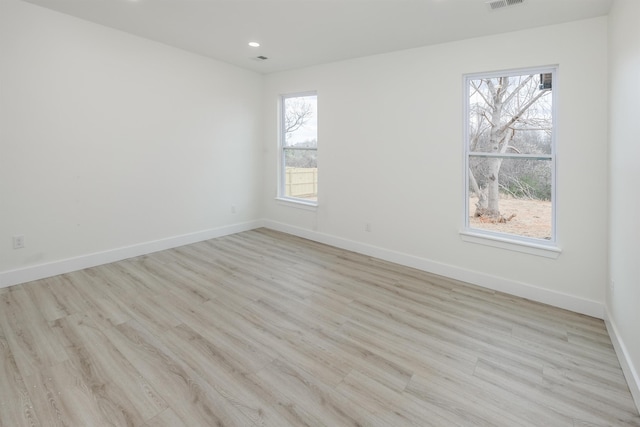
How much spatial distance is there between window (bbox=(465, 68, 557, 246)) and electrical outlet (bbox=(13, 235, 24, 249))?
4574mm

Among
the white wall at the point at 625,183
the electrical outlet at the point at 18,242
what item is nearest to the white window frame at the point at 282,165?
the electrical outlet at the point at 18,242

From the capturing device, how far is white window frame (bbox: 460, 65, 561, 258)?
3.09 meters

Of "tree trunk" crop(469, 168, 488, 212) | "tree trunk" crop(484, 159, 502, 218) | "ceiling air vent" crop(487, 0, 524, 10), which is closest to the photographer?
"ceiling air vent" crop(487, 0, 524, 10)

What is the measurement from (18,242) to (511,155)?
4.93 meters

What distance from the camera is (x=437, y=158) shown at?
3770mm

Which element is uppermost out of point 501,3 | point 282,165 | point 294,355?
point 501,3

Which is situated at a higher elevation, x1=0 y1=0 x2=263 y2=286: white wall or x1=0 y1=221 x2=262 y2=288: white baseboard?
x1=0 y1=0 x2=263 y2=286: white wall

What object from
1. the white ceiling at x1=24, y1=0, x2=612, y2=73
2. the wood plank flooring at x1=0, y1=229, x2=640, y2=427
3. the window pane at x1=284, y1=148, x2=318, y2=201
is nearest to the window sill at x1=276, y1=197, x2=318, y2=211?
the window pane at x1=284, y1=148, x2=318, y2=201

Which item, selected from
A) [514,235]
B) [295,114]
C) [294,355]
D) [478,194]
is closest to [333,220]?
[295,114]

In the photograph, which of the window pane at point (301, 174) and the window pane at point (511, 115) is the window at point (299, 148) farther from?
the window pane at point (511, 115)

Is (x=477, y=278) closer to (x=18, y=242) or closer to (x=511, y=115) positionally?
(x=511, y=115)

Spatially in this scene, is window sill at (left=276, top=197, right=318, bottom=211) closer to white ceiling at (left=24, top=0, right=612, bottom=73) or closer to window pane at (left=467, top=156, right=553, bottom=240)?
white ceiling at (left=24, top=0, right=612, bottom=73)

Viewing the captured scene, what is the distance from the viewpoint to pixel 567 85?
2955mm

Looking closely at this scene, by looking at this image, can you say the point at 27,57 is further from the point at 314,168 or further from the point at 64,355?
the point at 314,168
